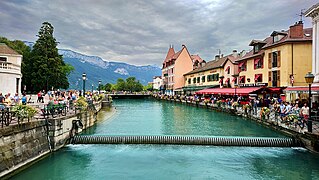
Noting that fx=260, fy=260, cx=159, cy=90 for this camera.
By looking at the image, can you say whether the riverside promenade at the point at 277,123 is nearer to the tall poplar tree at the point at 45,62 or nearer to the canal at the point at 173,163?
the canal at the point at 173,163

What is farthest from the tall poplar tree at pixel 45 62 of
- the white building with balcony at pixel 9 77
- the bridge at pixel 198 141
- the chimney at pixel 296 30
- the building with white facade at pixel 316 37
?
the building with white facade at pixel 316 37

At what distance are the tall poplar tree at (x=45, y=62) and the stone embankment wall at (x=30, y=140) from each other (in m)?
40.2

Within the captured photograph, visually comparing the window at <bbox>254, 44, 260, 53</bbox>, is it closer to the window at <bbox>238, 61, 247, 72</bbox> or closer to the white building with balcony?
the window at <bbox>238, 61, 247, 72</bbox>

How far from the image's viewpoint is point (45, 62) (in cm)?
5597

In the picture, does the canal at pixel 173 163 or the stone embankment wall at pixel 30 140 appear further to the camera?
the canal at pixel 173 163

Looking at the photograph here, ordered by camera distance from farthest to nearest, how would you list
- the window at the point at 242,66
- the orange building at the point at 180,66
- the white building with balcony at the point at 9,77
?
the orange building at the point at 180,66, the window at the point at 242,66, the white building with balcony at the point at 9,77

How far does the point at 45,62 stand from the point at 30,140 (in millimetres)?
46568

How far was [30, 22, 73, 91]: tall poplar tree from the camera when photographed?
182ft

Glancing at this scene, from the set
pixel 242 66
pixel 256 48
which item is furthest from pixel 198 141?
pixel 242 66

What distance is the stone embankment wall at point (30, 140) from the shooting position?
1168 cm

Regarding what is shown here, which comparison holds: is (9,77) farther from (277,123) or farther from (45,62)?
(277,123)

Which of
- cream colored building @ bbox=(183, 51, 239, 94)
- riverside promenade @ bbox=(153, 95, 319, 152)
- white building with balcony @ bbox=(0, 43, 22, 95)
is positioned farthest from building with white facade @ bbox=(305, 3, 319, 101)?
white building with balcony @ bbox=(0, 43, 22, 95)

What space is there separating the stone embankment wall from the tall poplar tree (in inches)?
1582

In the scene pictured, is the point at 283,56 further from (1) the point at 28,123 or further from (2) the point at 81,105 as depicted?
(1) the point at 28,123
